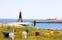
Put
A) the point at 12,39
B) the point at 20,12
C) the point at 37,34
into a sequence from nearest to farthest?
the point at 12,39 < the point at 37,34 < the point at 20,12

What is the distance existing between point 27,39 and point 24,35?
88 cm

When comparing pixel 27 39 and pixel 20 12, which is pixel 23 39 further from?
pixel 20 12

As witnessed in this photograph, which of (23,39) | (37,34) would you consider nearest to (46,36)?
(37,34)

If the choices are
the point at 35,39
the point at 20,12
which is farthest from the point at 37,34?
the point at 20,12

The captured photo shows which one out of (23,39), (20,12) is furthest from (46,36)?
(20,12)

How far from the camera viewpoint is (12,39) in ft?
56.8

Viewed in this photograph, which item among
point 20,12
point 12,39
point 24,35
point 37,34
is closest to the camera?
point 12,39

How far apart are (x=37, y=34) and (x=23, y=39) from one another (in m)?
3.34

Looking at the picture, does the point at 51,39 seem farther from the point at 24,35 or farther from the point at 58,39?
the point at 24,35

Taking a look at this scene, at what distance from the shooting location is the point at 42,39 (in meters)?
17.9

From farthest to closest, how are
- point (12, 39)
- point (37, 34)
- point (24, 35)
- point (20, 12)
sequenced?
1. point (20, 12)
2. point (37, 34)
3. point (24, 35)
4. point (12, 39)

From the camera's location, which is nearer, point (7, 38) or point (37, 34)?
point (7, 38)

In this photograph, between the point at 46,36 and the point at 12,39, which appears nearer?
the point at 12,39

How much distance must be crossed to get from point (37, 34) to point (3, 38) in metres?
4.06
